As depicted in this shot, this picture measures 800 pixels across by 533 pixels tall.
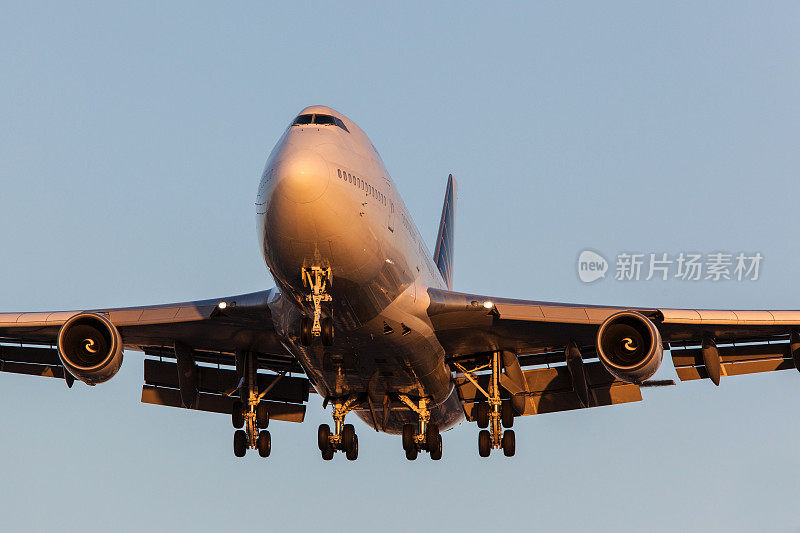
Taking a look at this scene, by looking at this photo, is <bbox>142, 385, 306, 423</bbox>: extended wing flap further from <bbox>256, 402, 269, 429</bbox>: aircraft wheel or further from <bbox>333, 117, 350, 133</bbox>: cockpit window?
<bbox>333, 117, 350, 133</bbox>: cockpit window

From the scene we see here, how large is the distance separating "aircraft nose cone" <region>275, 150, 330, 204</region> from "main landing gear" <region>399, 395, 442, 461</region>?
32.1 ft

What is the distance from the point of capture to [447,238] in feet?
140

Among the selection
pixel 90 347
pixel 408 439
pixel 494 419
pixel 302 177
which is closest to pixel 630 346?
pixel 494 419

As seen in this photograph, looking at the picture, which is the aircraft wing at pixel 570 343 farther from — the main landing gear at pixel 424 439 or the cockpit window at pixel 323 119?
the cockpit window at pixel 323 119

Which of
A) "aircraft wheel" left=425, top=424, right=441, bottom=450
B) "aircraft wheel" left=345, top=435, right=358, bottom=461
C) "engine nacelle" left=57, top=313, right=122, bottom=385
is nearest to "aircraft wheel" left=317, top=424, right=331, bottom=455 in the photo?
"aircraft wheel" left=345, top=435, right=358, bottom=461

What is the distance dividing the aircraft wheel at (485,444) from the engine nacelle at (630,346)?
487cm

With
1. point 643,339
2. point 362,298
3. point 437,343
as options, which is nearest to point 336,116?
point 362,298

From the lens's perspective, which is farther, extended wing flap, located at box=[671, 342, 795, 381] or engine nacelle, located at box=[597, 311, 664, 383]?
extended wing flap, located at box=[671, 342, 795, 381]

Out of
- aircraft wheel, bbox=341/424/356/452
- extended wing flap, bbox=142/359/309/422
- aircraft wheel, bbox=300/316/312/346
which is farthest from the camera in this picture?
extended wing flap, bbox=142/359/309/422

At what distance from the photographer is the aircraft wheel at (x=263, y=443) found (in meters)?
26.7

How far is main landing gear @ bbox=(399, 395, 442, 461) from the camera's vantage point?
89.4 ft

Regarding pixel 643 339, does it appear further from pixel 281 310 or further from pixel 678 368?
pixel 281 310

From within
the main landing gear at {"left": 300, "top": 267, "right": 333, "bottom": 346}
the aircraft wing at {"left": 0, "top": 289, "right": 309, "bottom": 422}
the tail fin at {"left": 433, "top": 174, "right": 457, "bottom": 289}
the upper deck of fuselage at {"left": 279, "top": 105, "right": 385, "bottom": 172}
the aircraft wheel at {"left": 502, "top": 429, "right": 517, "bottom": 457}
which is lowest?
the aircraft wheel at {"left": 502, "top": 429, "right": 517, "bottom": 457}

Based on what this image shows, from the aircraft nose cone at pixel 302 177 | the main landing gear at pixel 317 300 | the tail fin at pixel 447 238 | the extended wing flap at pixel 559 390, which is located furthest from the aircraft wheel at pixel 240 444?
the tail fin at pixel 447 238
